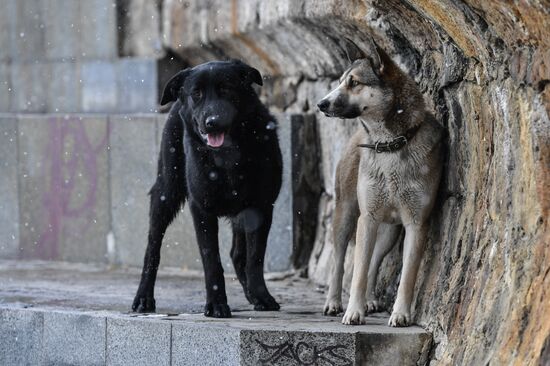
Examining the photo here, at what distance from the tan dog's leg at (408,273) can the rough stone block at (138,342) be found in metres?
1.23

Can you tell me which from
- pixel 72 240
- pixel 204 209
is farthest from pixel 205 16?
pixel 204 209

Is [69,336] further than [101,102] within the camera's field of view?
No

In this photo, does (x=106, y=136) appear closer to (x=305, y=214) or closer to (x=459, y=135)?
(x=305, y=214)

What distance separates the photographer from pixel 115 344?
711 cm

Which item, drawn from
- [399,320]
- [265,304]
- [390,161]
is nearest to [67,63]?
[265,304]

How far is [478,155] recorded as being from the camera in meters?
6.30

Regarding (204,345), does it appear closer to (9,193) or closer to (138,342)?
(138,342)

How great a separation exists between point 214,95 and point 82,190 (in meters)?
4.33

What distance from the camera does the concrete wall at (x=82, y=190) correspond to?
416 inches

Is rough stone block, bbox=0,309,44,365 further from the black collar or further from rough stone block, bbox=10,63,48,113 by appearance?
rough stone block, bbox=10,63,48,113

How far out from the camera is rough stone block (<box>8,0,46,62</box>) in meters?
12.7

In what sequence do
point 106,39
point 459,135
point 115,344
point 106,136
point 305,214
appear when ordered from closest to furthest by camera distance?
point 459,135 < point 115,344 < point 305,214 < point 106,136 < point 106,39

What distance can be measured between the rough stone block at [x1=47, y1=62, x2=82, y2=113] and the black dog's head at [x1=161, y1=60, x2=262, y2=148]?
218 inches

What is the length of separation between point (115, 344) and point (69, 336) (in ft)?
1.47
